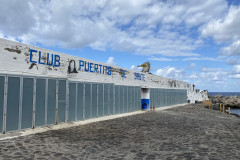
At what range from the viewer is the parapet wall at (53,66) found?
10.4 m

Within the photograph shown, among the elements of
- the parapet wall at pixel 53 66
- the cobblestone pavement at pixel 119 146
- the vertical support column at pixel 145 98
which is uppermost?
the parapet wall at pixel 53 66

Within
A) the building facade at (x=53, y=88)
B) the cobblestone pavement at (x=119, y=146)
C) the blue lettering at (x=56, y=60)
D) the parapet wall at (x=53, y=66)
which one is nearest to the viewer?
the cobblestone pavement at (x=119, y=146)

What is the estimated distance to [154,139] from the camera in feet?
30.6

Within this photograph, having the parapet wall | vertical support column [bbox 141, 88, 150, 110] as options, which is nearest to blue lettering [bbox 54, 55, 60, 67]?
the parapet wall

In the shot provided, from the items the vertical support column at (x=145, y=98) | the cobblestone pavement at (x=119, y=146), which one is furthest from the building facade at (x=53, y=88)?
the vertical support column at (x=145, y=98)

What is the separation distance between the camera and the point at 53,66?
13.0 metres

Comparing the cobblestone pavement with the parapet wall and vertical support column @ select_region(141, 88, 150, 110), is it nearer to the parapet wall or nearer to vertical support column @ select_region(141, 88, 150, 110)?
the parapet wall

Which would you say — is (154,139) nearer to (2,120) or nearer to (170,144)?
(170,144)

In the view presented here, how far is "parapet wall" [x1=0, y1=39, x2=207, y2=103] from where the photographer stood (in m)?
10.4

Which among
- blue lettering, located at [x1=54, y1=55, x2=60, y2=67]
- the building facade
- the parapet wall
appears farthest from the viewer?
blue lettering, located at [x1=54, y1=55, x2=60, y2=67]

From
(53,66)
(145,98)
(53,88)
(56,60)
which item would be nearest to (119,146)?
(53,88)

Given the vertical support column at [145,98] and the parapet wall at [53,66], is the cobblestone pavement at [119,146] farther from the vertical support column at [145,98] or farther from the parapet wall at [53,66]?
the vertical support column at [145,98]

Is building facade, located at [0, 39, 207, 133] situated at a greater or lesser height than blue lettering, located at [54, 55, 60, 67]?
lesser

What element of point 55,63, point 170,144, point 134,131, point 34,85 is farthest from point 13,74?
point 170,144
